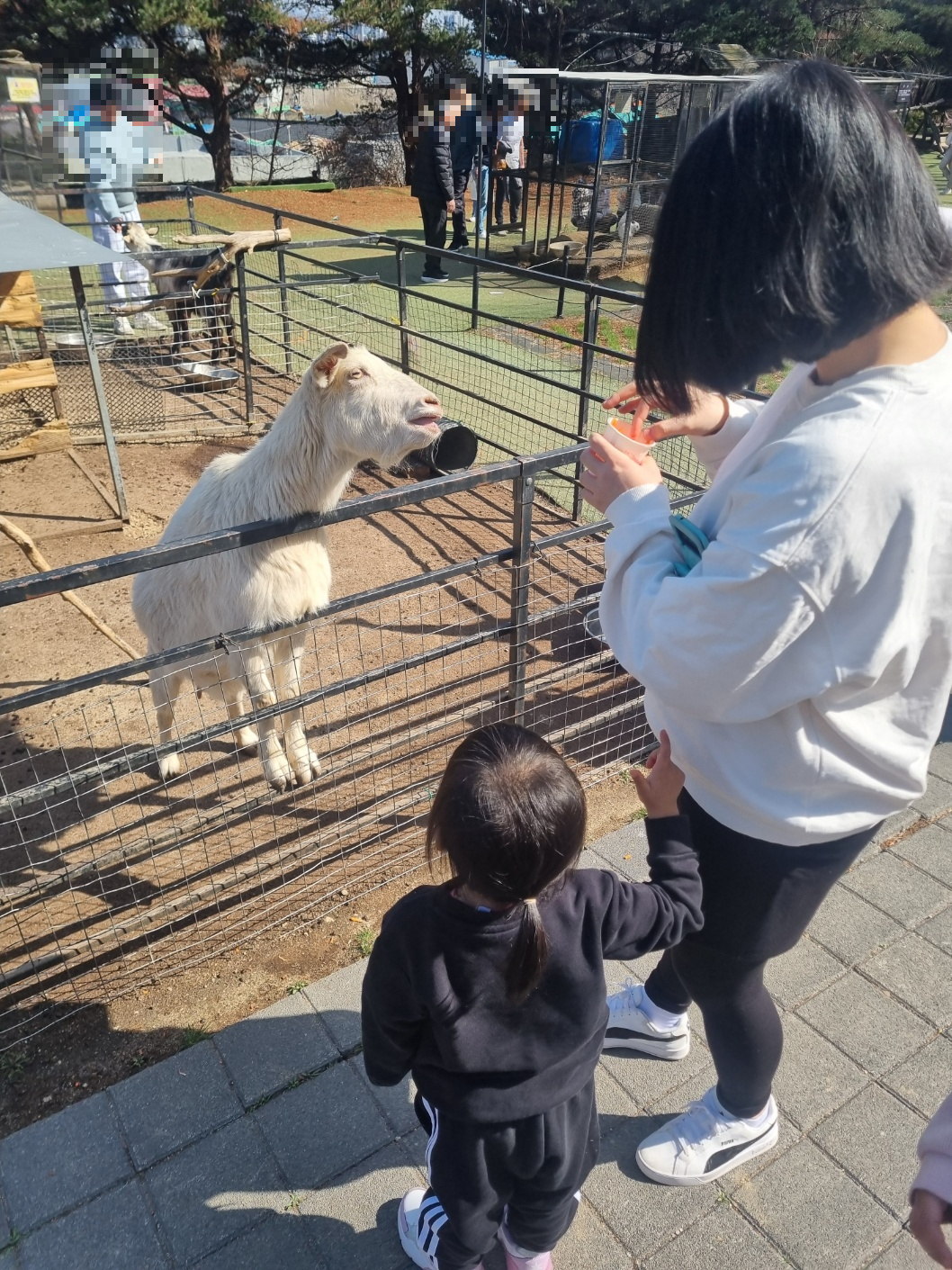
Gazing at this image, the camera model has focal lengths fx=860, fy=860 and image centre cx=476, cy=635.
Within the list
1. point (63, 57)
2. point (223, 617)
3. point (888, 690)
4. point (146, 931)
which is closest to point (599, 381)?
point (223, 617)

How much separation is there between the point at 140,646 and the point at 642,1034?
3.65 metres

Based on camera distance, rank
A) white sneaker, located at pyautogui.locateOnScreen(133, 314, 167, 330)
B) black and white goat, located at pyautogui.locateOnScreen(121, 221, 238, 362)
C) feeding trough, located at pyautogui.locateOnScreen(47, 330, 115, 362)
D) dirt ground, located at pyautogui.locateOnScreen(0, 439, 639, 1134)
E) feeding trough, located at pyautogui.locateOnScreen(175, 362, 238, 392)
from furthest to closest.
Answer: white sneaker, located at pyautogui.locateOnScreen(133, 314, 167, 330) → feeding trough, located at pyautogui.locateOnScreen(47, 330, 115, 362) → feeding trough, located at pyautogui.locateOnScreen(175, 362, 238, 392) → black and white goat, located at pyautogui.locateOnScreen(121, 221, 238, 362) → dirt ground, located at pyautogui.locateOnScreen(0, 439, 639, 1134)

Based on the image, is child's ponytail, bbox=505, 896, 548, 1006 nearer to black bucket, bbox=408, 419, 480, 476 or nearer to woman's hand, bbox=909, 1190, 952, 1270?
woman's hand, bbox=909, 1190, 952, 1270

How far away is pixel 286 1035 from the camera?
2.53 metres

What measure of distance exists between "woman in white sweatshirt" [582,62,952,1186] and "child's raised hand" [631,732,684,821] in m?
0.05

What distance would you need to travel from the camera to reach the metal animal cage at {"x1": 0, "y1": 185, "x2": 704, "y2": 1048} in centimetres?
265

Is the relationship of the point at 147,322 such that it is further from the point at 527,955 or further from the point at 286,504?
the point at 527,955

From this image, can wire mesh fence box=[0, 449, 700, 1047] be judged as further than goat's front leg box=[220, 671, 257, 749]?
No

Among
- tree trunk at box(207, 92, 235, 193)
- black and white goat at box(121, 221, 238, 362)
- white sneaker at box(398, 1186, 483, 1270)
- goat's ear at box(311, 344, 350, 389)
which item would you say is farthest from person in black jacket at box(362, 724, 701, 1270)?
tree trunk at box(207, 92, 235, 193)

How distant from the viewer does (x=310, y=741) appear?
13.7ft

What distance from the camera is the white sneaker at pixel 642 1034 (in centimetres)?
241

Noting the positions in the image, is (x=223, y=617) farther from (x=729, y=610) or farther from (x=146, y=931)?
(x=729, y=610)

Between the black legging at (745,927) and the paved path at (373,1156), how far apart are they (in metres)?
0.37

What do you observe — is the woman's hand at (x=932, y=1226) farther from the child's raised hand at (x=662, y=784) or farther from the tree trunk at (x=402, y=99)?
the tree trunk at (x=402, y=99)
